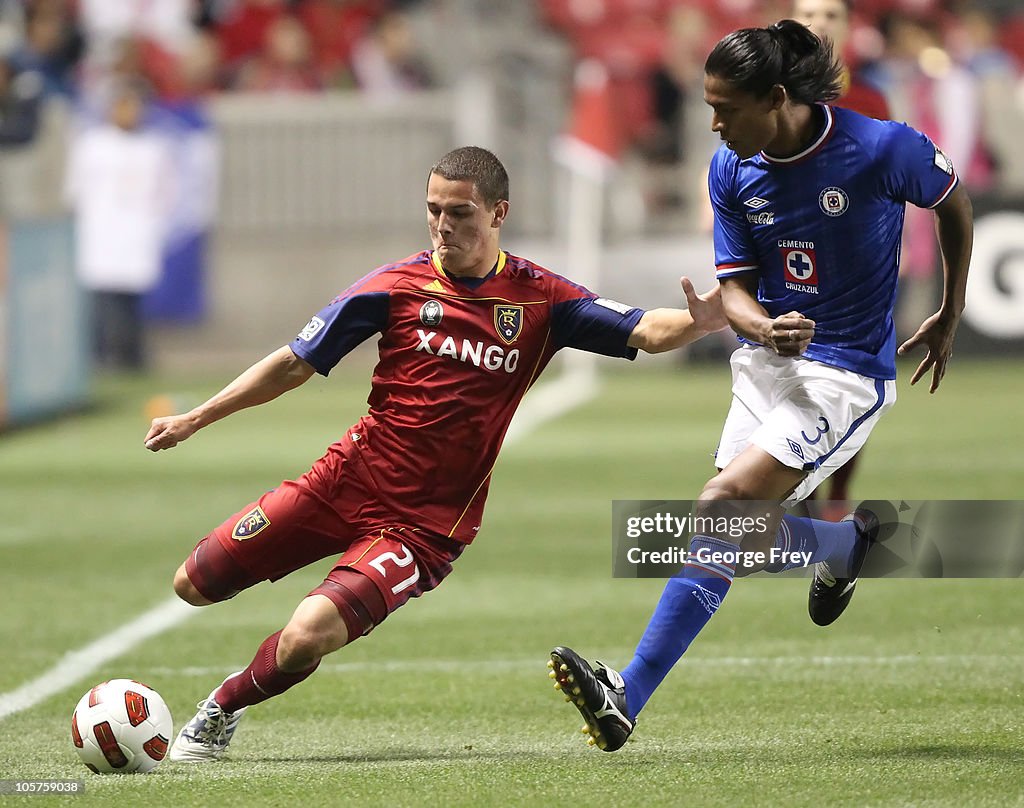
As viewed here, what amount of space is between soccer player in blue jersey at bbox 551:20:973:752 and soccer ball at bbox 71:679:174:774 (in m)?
1.22

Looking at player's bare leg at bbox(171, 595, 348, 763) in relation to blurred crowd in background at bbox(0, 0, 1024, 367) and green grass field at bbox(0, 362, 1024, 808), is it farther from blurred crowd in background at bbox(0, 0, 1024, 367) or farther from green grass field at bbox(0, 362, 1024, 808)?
blurred crowd in background at bbox(0, 0, 1024, 367)

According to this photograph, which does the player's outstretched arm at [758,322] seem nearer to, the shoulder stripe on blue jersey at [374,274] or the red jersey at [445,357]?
the red jersey at [445,357]

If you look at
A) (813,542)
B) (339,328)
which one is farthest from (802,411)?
(339,328)

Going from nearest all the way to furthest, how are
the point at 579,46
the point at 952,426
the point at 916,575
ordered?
the point at 916,575 → the point at 952,426 → the point at 579,46

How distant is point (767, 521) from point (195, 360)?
49.3 ft

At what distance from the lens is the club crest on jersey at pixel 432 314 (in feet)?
17.5

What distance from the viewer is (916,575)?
25.5 feet

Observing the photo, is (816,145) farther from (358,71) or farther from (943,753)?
(358,71)

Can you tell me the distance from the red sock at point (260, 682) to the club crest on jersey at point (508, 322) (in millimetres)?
1086

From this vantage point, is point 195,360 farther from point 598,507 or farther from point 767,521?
point 767,521

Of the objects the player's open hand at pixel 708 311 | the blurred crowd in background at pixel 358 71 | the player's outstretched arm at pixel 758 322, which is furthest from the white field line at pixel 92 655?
the blurred crowd in background at pixel 358 71

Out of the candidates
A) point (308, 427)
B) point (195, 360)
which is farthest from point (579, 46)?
point (308, 427)

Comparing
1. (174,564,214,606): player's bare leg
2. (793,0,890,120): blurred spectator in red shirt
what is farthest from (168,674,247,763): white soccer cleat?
(793,0,890,120): blurred spectator in red shirt

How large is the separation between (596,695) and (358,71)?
16965mm
